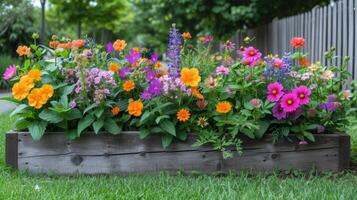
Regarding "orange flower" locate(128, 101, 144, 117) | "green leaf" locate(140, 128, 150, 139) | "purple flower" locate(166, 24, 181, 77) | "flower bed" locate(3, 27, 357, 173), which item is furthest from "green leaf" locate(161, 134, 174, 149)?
"purple flower" locate(166, 24, 181, 77)

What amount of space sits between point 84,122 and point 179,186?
905 mm

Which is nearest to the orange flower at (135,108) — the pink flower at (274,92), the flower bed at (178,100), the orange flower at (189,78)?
the flower bed at (178,100)

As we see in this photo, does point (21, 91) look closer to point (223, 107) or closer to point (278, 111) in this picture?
point (223, 107)

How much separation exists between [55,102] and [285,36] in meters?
7.72

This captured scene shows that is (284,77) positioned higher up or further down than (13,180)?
higher up

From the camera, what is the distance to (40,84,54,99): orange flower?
3.66m

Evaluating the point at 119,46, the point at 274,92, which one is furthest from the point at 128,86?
the point at 274,92

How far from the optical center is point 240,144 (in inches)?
145

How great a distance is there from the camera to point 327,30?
7973 millimetres

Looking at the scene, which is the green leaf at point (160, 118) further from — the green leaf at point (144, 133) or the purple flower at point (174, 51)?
the purple flower at point (174, 51)

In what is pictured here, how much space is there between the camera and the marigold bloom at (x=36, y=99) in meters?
3.64

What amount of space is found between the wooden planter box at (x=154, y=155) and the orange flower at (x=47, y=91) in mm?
300

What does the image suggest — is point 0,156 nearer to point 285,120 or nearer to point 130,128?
point 130,128

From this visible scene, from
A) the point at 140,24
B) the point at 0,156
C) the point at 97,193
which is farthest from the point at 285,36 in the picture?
Result: the point at 140,24
